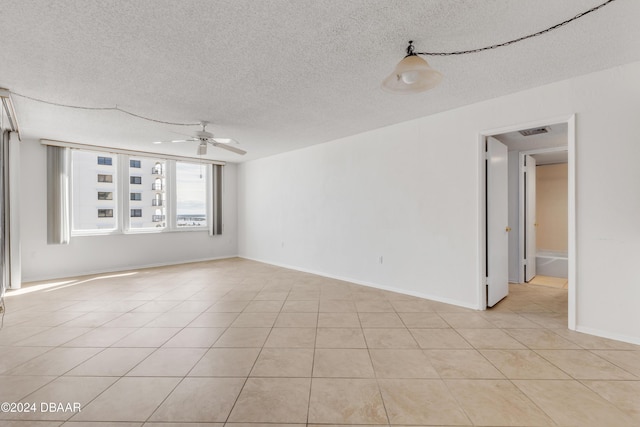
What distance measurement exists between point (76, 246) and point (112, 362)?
4.62 m

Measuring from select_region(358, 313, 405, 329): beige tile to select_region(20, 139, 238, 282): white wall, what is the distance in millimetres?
5466

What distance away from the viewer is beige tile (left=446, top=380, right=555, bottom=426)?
1.67 metres

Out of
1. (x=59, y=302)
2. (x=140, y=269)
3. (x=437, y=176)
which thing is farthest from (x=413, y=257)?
(x=140, y=269)

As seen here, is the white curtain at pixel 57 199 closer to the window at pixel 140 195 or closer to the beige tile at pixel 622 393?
the window at pixel 140 195

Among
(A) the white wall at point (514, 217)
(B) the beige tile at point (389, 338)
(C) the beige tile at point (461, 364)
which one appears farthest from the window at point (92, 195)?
(A) the white wall at point (514, 217)

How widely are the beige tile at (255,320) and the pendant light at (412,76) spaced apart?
2749mm

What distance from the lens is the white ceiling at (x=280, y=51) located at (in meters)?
1.88

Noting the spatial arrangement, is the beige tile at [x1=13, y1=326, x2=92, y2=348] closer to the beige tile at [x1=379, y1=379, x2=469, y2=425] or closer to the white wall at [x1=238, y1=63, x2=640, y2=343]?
the beige tile at [x1=379, y1=379, x2=469, y2=425]

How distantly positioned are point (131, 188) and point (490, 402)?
7302 mm

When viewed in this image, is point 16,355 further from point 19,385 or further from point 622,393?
point 622,393

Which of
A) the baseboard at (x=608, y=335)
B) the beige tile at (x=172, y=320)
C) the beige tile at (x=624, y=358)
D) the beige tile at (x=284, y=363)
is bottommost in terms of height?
the beige tile at (x=172, y=320)

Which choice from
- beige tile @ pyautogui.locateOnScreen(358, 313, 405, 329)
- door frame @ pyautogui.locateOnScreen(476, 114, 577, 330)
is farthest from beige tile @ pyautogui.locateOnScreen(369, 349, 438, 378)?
door frame @ pyautogui.locateOnScreen(476, 114, 577, 330)

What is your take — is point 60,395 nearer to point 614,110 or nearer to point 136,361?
point 136,361

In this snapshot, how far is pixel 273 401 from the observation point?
6.12 feet
